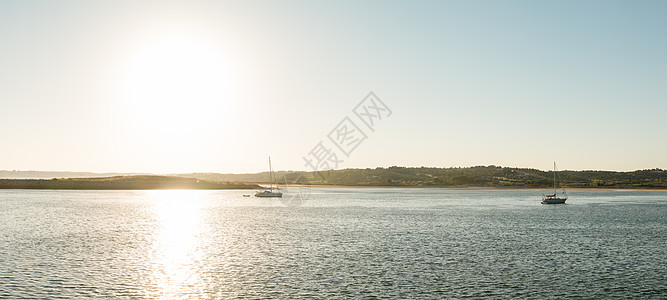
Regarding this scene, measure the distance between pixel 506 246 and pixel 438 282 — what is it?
20.7 m

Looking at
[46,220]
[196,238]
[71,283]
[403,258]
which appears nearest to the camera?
[71,283]

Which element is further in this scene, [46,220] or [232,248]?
[46,220]

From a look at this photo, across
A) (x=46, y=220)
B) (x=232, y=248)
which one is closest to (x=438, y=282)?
(x=232, y=248)

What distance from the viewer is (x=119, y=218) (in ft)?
279

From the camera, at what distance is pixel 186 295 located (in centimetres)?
2952

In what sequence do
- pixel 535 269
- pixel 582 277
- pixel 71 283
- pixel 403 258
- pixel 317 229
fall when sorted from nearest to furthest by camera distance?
pixel 71 283
pixel 582 277
pixel 535 269
pixel 403 258
pixel 317 229

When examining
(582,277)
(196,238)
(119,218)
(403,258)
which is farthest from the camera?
(119,218)

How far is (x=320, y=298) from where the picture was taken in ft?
93.9

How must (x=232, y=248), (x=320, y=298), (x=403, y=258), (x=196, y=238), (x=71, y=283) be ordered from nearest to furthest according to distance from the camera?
1. (x=320, y=298)
2. (x=71, y=283)
3. (x=403, y=258)
4. (x=232, y=248)
5. (x=196, y=238)

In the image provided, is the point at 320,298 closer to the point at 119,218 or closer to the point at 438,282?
the point at 438,282

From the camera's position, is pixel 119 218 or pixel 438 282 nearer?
pixel 438 282

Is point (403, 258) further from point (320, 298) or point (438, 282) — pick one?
point (320, 298)

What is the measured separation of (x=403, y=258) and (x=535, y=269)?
10.5m

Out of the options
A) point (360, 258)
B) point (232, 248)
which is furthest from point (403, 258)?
point (232, 248)
